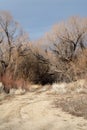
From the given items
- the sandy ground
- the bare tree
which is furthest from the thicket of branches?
the sandy ground

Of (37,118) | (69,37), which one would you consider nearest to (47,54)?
(69,37)

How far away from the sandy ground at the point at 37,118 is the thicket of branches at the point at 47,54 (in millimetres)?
18822

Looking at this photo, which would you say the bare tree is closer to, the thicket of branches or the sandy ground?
the thicket of branches

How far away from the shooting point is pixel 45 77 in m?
40.1

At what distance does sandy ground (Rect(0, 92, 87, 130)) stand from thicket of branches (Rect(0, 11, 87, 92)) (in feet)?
61.8

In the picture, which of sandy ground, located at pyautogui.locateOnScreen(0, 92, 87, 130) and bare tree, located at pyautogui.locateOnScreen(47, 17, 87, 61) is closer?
sandy ground, located at pyautogui.locateOnScreen(0, 92, 87, 130)

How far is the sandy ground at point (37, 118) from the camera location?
1245cm

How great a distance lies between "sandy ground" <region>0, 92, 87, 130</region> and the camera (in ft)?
40.8

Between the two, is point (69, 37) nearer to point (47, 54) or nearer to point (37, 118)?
point (47, 54)

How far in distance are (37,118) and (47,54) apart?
2507cm

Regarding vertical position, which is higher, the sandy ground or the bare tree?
the bare tree

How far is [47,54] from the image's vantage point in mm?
39094

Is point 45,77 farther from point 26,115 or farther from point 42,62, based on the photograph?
point 26,115

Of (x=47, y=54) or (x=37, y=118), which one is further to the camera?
(x=47, y=54)
